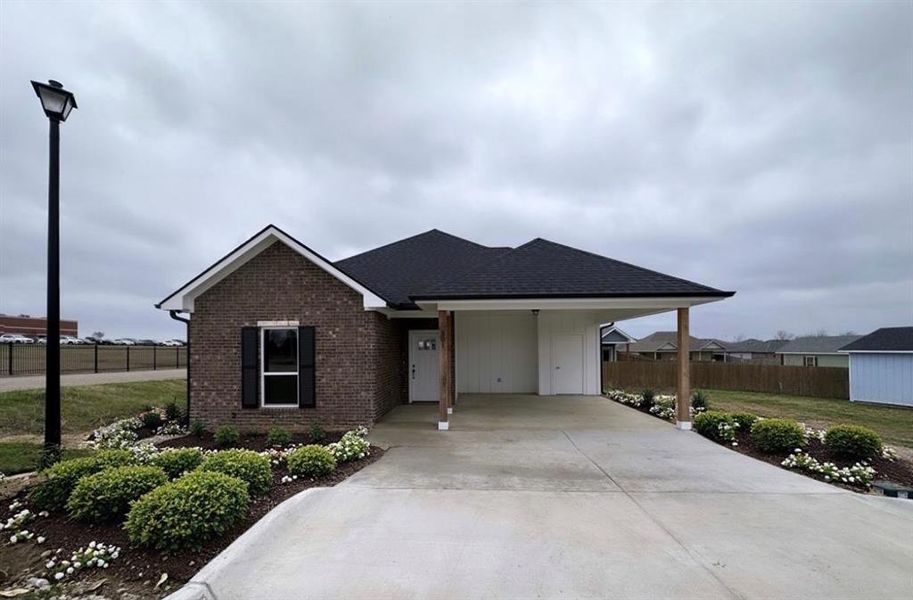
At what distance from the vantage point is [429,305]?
10.6m

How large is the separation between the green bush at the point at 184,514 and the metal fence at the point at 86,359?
13793 mm

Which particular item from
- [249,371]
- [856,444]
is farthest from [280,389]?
[856,444]

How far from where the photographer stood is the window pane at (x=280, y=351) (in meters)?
9.91

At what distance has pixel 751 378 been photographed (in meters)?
23.9

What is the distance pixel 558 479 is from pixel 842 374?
948 inches

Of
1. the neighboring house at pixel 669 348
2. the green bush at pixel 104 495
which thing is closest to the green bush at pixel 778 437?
the green bush at pixel 104 495

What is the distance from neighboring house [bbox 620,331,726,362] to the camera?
4843 centimetres

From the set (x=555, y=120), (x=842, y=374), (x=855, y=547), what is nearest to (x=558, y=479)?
(x=855, y=547)

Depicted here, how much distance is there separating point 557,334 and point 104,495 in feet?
42.7

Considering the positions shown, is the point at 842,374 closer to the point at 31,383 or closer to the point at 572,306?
the point at 572,306

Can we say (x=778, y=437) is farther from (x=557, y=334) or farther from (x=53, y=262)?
(x=53, y=262)

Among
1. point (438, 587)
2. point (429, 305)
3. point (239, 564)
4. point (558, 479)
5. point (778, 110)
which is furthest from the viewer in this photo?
point (778, 110)

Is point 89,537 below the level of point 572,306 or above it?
below

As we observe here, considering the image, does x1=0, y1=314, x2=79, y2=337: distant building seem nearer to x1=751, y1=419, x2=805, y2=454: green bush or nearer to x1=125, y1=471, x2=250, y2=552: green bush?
x1=125, y1=471, x2=250, y2=552: green bush
